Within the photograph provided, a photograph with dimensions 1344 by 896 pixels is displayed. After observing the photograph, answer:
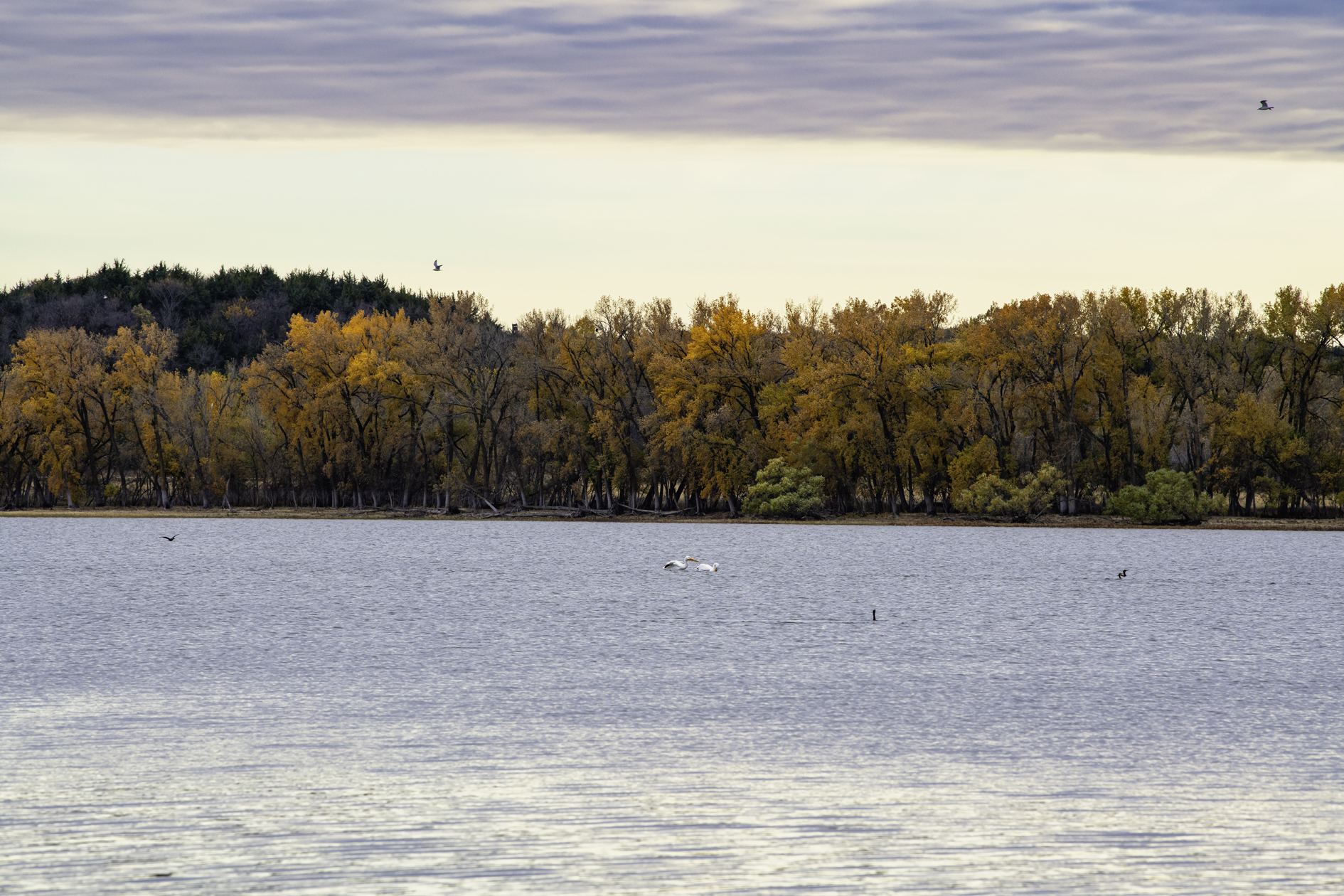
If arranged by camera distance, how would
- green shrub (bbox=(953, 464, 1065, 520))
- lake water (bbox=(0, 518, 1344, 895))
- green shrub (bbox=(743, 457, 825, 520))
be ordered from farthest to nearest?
1. green shrub (bbox=(743, 457, 825, 520))
2. green shrub (bbox=(953, 464, 1065, 520))
3. lake water (bbox=(0, 518, 1344, 895))

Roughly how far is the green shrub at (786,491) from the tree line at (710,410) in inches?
11.2

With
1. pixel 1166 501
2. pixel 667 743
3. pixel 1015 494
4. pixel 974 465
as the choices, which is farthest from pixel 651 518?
pixel 667 743

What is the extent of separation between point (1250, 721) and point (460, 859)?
1430 cm

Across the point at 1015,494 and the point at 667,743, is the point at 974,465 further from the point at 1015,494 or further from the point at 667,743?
the point at 667,743

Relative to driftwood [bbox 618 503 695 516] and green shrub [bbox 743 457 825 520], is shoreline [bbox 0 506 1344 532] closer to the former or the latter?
driftwood [bbox 618 503 695 516]

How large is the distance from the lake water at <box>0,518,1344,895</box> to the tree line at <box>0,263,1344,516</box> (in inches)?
2091

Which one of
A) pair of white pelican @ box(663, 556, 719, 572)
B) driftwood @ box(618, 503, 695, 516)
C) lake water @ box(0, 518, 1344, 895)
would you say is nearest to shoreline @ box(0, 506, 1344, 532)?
driftwood @ box(618, 503, 695, 516)

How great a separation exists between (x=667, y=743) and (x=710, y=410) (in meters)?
88.3

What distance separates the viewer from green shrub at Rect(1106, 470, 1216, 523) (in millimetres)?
97188

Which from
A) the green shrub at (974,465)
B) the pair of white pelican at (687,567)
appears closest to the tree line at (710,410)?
the green shrub at (974,465)

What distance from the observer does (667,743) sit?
19438 mm

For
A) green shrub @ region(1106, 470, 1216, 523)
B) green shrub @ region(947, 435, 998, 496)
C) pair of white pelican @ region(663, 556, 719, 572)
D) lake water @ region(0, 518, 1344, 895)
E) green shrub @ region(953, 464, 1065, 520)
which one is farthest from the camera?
green shrub @ region(947, 435, 998, 496)

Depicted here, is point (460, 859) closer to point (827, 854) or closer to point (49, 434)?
point (827, 854)

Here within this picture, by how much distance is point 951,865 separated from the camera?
12781mm
